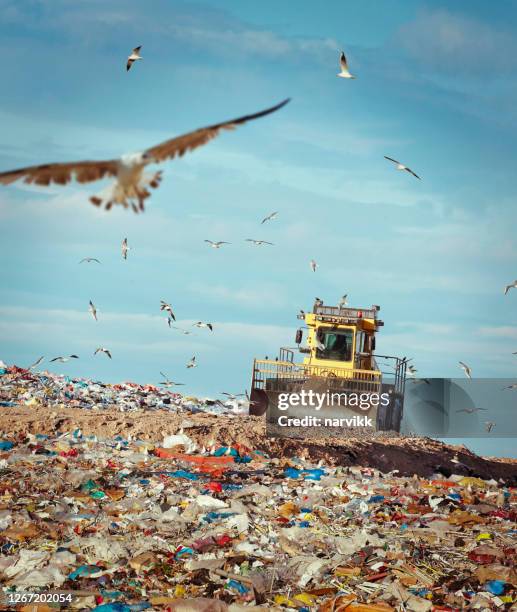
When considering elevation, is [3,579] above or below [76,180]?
below

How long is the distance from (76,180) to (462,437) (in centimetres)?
1579

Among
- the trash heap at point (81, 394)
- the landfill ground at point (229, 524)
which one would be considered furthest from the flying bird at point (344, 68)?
the trash heap at point (81, 394)

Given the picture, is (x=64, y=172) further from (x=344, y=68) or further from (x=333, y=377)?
(x=333, y=377)

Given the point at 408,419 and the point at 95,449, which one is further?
the point at 408,419

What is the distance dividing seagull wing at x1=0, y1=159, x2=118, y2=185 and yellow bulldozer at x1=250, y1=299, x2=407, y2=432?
10.9 metres

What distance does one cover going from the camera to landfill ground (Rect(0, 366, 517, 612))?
18.4ft

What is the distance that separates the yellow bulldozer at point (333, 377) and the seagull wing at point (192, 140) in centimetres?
1077

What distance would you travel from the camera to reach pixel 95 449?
419 inches

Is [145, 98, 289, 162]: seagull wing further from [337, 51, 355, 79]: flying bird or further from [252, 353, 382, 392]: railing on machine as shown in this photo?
[252, 353, 382, 392]: railing on machine

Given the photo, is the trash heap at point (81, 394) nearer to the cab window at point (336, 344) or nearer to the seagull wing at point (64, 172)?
the cab window at point (336, 344)

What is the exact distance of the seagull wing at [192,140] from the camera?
3.40 m

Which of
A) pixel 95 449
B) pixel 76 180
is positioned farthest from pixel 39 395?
pixel 76 180

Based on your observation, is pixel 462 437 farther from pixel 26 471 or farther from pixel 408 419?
pixel 26 471

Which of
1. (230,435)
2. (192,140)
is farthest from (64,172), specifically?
(230,435)
